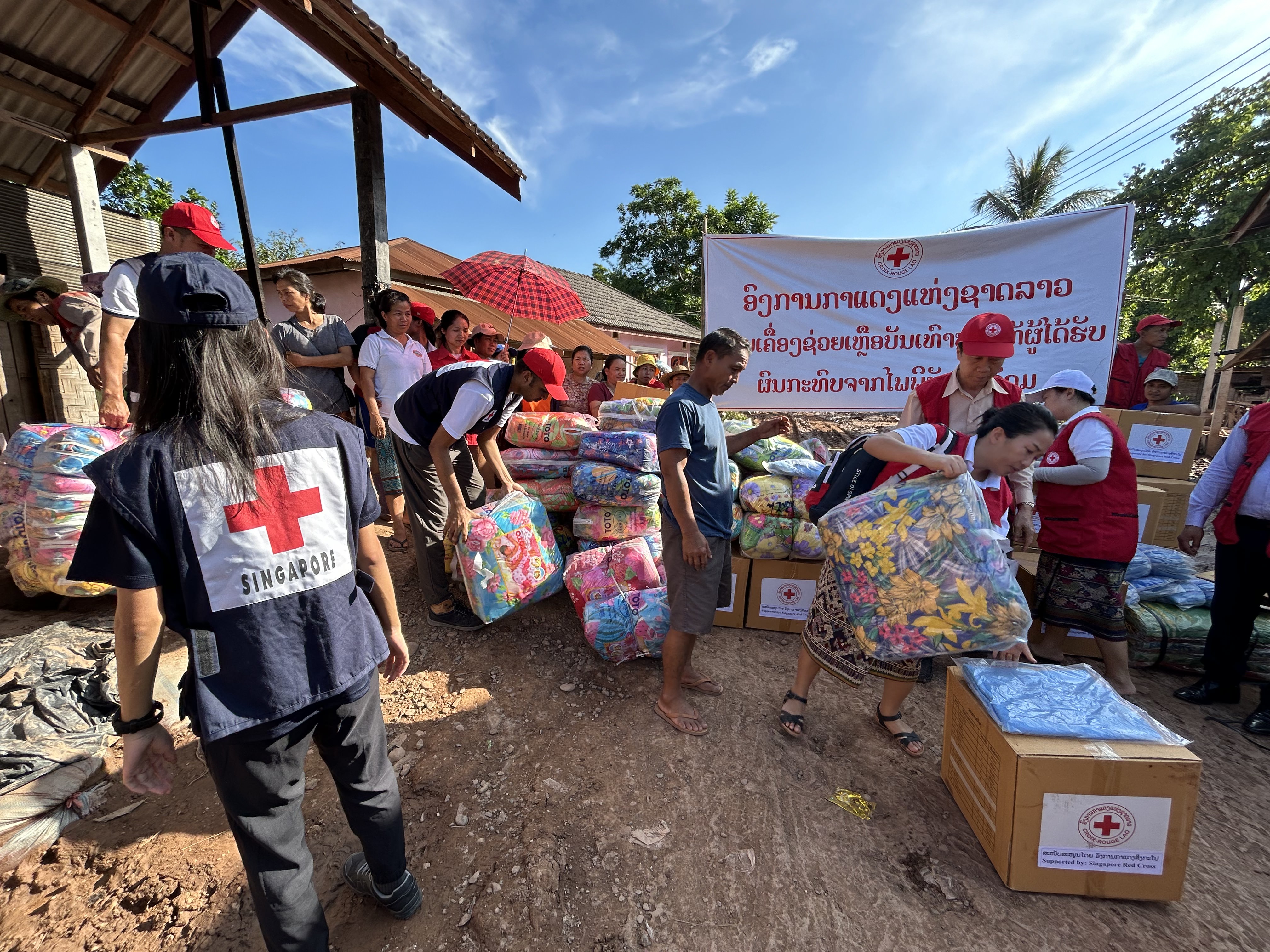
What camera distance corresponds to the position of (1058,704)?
180 centimetres

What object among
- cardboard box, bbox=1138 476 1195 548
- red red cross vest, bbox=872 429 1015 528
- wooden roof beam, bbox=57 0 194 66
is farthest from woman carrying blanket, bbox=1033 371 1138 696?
wooden roof beam, bbox=57 0 194 66

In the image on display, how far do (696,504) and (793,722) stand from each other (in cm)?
112

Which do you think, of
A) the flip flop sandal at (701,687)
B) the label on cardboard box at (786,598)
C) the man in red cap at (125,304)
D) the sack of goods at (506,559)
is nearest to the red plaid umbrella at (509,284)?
the man in red cap at (125,304)

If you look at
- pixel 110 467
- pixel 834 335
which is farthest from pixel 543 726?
pixel 834 335

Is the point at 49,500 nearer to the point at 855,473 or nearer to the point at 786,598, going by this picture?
the point at 855,473

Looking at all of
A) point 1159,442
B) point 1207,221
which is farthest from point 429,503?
point 1207,221

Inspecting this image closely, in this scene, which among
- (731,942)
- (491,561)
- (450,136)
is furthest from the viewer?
(450,136)

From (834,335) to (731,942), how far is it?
3.33 m

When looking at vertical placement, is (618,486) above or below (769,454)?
below

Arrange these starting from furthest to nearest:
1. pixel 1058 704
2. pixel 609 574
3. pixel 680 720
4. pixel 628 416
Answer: pixel 628 416 → pixel 609 574 → pixel 680 720 → pixel 1058 704

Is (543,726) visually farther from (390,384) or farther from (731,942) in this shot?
(390,384)

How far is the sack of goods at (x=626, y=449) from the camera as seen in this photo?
3.21 metres

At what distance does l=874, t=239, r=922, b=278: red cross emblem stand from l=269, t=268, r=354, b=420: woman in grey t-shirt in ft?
12.3

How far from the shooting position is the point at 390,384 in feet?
11.5
